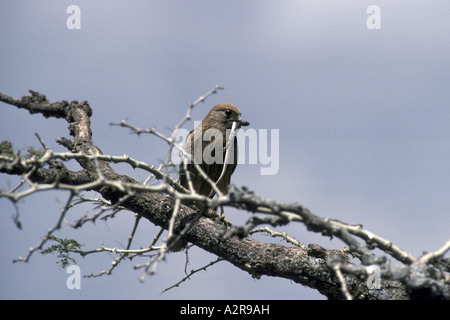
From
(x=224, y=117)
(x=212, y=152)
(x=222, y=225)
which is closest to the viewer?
(x=222, y=225)

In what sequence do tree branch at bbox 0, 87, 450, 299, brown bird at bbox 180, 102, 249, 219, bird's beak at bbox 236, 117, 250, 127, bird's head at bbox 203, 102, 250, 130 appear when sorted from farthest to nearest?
bird's head at bbox 203, 102, 250, 130, bird's beak at bbox 236, 117, 250, 127, brown bird at bbox 180, 102, 249, 219, tree branch at bbox 0, 87, 450, 299

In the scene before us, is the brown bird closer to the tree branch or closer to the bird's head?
the bird's head

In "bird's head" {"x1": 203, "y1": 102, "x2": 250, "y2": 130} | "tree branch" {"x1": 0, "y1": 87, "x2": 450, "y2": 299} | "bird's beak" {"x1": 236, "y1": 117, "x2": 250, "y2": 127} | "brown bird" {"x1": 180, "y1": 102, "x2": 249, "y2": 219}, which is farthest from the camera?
"bird's head" {"x1": 203, "y1": 102, "x2": 250, "y2": 130}

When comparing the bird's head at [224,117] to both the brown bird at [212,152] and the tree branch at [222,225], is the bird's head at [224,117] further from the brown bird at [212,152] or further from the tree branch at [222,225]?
the tree branch at [222,225]

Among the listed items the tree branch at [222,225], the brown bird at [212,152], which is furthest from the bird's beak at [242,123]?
the tree branch at [222,225]

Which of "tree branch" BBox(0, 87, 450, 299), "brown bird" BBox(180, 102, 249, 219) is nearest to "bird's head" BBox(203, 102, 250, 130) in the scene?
"brown bird" BBox(180, 102, 249, 219)

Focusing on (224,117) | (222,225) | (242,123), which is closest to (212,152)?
(242,123)

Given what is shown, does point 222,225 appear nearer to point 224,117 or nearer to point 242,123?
point 242,123

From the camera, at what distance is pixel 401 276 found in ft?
8.93

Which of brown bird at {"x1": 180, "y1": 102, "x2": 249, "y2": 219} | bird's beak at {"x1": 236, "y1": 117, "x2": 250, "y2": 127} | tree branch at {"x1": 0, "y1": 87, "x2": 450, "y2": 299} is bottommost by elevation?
tree branch at {"x1": 0, "y1": 87, "x2": 450, "y2": 299}

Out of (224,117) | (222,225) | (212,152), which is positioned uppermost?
(224,117)

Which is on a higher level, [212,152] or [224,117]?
[224,117]

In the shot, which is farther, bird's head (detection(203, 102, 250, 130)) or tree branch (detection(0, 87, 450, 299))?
bird's head (detection(203, 102, 250, 130))

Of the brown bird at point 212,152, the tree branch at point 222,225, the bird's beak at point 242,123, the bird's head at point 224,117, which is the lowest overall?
the tree branch at point 222,225
